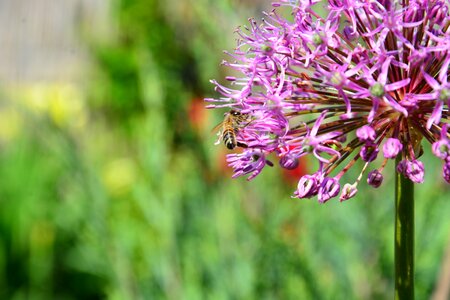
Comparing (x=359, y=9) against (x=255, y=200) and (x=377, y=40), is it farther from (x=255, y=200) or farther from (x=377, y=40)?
(x=255, y=200)

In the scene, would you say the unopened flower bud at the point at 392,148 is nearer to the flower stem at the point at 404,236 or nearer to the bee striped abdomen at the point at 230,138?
the flower stem at the point at 404,236

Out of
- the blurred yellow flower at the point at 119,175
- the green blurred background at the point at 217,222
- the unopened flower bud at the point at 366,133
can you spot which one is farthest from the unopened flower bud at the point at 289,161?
the blurred yellow flower at the point at 119,175

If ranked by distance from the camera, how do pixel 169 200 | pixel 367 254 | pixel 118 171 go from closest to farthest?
1. pixel 367 254
2. pixel 169 200
3. pixel 118 171

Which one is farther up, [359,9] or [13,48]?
[13,48]

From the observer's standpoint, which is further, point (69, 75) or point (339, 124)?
point (69, 75)

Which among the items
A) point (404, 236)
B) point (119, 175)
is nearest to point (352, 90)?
point (404, 236)

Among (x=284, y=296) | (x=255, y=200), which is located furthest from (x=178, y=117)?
(x=284, y=296)

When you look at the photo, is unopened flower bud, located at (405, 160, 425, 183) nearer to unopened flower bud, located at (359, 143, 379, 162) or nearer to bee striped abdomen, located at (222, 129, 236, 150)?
unopened flower bud, located at (359, 143, 379, 162)
